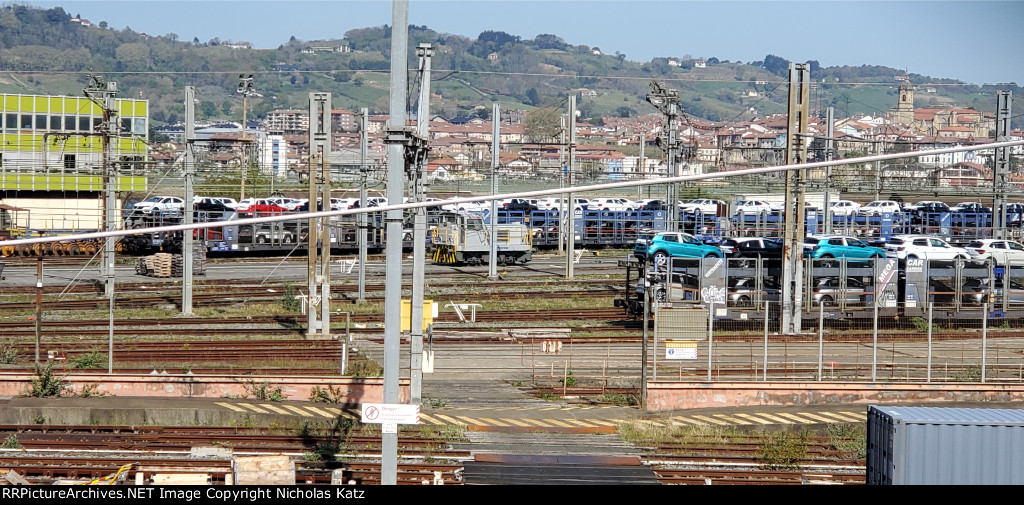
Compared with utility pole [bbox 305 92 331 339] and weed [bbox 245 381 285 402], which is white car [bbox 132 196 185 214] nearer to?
utility pole [bbox 305 92 331 339]

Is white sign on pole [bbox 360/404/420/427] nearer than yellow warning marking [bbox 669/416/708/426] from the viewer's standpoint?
Yes

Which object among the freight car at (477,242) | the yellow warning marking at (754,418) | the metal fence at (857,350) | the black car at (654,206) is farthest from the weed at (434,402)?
the black car at (654,206)

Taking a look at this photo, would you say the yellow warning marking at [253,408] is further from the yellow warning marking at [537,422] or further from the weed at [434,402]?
the yellow warning marking at [537,422]

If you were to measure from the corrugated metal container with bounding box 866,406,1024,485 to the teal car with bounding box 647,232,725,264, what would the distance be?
17565 mm

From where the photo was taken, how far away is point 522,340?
83.0 ft

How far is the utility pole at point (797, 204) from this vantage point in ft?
81.5

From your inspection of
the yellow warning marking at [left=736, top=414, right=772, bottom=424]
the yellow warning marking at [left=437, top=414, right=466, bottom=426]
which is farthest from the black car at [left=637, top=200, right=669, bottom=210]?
the yellow warning marking at [left=437, top=414, right=466, bottom=426]

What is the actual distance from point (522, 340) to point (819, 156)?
27892 millimetres

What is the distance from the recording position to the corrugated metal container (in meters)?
11.6

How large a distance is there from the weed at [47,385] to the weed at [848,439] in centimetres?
1381

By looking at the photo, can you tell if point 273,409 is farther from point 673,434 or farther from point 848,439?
point 848,439
